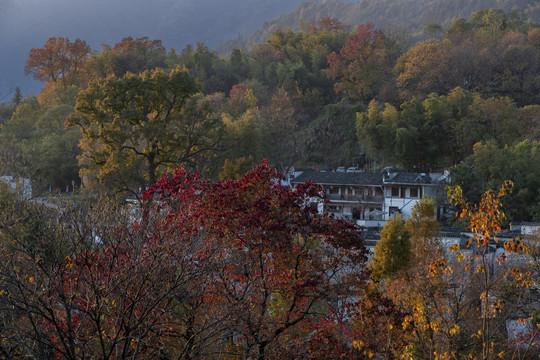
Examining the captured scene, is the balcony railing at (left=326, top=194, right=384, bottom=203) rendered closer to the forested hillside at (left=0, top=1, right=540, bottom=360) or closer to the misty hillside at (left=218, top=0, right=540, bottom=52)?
the forested hillside at (left=0, top=1, right=540, bottom=360)

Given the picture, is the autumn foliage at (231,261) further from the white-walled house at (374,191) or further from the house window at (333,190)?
the house window at (333,190)

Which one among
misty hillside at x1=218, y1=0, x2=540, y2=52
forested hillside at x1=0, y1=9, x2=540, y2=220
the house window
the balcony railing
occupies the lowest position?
the balcony railing

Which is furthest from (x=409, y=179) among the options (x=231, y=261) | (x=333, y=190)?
(x=231, y=261)

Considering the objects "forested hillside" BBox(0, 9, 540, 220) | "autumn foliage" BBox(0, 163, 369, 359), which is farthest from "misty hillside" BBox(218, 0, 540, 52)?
"autumn foliage" BBox(0, 163, 369, 359)

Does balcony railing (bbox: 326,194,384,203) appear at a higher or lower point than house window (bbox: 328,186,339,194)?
lower

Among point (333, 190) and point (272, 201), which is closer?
point (272, 201)

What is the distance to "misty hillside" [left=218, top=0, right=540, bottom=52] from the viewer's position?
84.4m

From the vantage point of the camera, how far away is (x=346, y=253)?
789 centimetres

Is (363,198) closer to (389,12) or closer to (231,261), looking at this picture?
(231,261)

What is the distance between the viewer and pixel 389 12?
10156 cm

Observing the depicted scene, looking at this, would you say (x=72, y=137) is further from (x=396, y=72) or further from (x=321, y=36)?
(x=321, y=36)

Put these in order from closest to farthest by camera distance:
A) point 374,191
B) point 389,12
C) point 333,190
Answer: point 374,191, point 333,190, point 389,12

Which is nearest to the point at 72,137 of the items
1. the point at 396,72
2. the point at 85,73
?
the point at 85,73

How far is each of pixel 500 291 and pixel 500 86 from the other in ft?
95.0
